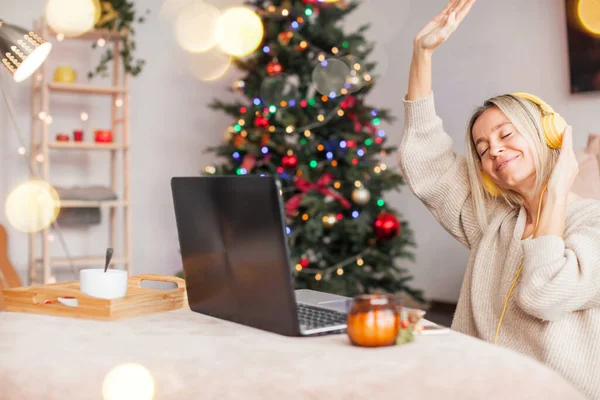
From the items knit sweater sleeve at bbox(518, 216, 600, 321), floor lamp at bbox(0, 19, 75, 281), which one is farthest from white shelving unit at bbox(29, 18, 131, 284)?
knit sweater sleeve at bbox(518, 216, 600, 321)

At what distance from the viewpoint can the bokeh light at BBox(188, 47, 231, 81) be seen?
463 cm

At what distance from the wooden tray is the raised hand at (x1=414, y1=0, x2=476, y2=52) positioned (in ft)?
2.57

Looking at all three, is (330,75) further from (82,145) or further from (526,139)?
(526,139)

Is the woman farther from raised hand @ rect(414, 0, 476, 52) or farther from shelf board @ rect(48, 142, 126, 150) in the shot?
shelf board @ rect(48, 142, 126, 150)

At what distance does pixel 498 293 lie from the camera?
1455 mm

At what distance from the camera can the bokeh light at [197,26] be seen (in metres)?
4.55

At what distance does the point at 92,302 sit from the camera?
114 centimetres

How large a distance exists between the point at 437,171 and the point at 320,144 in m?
2.01

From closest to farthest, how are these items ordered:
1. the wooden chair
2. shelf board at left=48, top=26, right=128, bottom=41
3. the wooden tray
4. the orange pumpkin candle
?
the orange pumpkin candle, the wooden tray, the wooden chair, shelf board at left=48, top=26, right=128, bottom=41

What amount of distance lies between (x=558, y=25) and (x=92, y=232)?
125 inches

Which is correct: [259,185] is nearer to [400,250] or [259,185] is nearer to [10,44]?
[10,44]

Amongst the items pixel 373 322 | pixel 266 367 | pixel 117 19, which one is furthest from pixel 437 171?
pixel 117 19

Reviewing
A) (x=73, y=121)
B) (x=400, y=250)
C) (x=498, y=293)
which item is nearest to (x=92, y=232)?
(x=73, y=121)

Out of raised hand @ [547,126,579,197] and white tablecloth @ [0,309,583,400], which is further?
raised hand @ [547,126,579,197]
